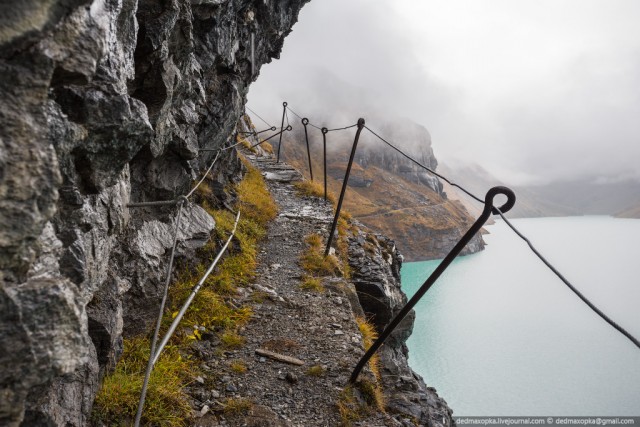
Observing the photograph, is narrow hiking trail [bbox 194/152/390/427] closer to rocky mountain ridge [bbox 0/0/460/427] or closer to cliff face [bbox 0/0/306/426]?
rocky mountain ridge [bbox 0/0/460/427]

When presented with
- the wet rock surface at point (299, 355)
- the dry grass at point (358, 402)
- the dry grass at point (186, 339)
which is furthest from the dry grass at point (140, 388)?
the dry grass at point (358, 402)

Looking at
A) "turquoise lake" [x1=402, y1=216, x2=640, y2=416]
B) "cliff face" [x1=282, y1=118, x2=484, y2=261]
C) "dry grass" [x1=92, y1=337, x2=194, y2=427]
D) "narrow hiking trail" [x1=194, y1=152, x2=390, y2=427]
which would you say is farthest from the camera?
"cliff face" [x1=282, y1=118, x2=484, y2=261]

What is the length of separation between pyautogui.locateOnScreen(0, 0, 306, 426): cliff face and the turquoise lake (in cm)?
3506

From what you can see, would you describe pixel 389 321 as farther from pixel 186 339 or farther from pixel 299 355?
pixel 186 339

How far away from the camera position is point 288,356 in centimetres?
699

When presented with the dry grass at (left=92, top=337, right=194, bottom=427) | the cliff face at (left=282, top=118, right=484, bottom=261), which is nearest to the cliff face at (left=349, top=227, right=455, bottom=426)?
the dry grass at (left=92, top=337, right=194, bottom=427)

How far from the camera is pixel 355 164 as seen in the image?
193875mm

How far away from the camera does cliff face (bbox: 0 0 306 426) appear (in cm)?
213

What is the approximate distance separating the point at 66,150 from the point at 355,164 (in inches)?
7626

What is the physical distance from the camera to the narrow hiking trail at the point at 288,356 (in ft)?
18.7

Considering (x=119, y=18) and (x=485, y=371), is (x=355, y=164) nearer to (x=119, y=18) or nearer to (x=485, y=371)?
(x=485, y=371)

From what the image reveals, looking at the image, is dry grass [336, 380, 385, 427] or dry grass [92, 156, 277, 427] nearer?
dry grass [92, 156, 277, 427]

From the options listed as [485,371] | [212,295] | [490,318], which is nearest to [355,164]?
[490,318]

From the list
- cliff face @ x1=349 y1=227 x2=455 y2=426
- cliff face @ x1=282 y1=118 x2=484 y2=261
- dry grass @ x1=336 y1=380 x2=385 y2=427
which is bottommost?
dry grass @ x1=336 y1=380 x2=385 y2=427
